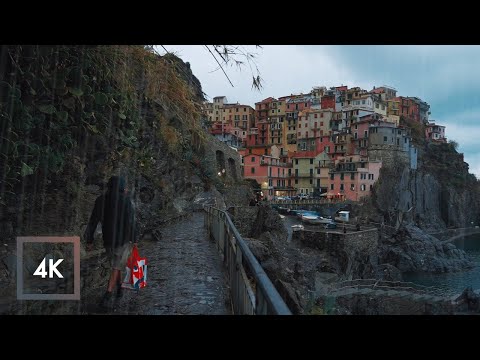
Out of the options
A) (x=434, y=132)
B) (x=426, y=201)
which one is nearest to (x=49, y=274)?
(x=426, y=201)

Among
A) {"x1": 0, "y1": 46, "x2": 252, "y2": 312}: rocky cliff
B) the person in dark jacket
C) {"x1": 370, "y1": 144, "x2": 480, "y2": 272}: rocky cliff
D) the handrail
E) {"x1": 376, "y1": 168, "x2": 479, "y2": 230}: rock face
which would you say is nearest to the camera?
the person in dark jacket

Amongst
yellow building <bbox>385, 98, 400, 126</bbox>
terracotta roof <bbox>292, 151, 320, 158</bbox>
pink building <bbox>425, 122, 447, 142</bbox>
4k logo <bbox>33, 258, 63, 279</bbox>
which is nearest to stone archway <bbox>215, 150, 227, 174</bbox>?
terracotta roof <bbox>292, 151, 320, 158</bbox>

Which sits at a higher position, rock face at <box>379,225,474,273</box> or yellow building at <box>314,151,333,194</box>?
yellow building at <box>314,151,333,194</box>

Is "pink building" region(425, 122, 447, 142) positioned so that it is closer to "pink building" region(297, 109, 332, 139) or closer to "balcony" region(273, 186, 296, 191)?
"pink building" region(297, 109, 332, 139)

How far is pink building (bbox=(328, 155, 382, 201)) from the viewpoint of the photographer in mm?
50531

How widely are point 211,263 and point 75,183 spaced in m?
2.28

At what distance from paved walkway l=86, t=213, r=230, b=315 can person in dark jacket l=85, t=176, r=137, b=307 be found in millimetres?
535

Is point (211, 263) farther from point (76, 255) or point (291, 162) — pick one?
point (291, 162)

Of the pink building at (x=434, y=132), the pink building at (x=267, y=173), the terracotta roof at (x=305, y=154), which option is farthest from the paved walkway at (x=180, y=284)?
the pink building at (x=434, y=132)

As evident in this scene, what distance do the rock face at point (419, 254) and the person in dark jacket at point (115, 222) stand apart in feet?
114

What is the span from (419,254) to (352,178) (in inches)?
687

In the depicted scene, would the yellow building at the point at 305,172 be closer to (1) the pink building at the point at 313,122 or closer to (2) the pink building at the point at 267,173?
(2) the pink building at the point at 267,173

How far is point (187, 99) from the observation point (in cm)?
726

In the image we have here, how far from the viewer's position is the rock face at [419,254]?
35469 mm
